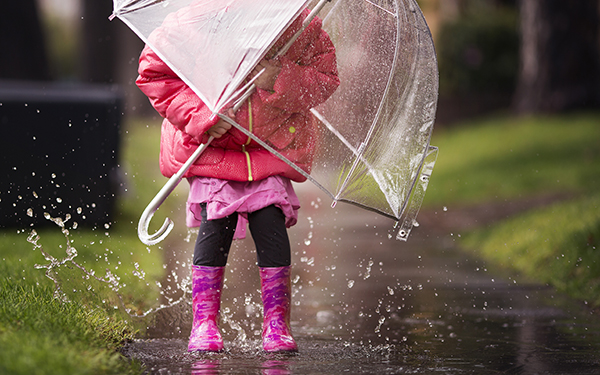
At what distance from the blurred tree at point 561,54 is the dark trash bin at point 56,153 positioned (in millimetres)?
10066

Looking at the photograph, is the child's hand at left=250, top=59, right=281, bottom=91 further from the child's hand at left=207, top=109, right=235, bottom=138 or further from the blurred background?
the blurred background

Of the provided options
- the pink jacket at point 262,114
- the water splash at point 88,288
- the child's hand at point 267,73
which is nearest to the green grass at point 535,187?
the pink jacket at point 262,114

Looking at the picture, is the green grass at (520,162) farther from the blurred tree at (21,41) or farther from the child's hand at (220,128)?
the child's hand at (220,128)

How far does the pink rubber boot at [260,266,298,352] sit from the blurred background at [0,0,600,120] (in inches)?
332

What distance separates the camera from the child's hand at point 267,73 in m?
3.68

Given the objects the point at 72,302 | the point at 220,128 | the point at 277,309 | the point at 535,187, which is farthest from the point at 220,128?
the point at 535,187

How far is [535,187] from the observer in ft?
35.6

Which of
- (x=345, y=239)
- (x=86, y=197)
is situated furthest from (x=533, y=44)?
(x=86, y=197)

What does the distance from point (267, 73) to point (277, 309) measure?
1.13 meters

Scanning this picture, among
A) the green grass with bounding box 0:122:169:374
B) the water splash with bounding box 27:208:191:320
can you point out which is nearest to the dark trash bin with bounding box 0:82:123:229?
the green grass with bounding box 0:122:169:374

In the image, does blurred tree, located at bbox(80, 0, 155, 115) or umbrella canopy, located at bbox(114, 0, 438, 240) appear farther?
blurred tree, located at bbox(80, 0, 155, 115)

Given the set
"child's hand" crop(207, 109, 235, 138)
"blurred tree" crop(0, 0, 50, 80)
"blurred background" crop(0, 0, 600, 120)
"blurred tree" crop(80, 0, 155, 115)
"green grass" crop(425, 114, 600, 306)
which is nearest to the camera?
"child's hand" crop(207, 109, 235, 138)

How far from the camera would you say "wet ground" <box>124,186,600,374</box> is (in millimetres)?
3705

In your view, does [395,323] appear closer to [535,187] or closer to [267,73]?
[267,73]
